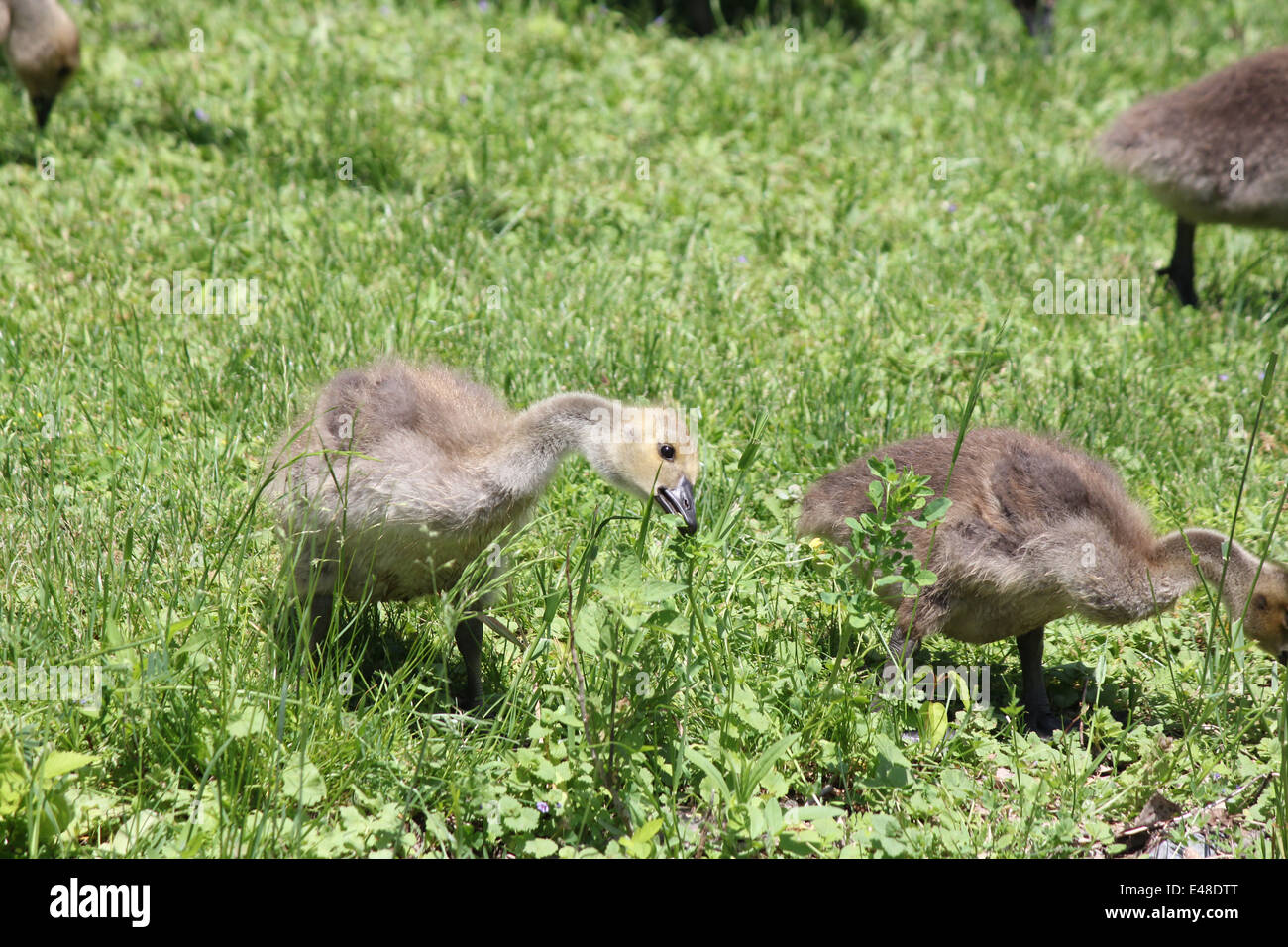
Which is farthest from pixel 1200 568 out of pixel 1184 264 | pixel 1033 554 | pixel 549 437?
pixel 1184 264

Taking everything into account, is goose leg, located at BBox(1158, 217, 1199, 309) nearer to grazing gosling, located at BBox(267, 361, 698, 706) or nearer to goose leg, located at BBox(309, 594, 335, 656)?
grazing gosling, located at BBox(267, 361, 698, 706)

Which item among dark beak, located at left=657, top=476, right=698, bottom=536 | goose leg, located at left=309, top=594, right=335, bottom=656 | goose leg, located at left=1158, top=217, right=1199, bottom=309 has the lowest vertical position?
goose leg, located at left=309, top=594, right=335, bottom=656

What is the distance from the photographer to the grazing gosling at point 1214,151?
6996 mm

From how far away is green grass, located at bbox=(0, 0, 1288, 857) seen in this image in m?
3.45

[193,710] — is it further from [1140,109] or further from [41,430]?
[1140,109]

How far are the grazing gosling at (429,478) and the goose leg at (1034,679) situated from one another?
4.69ft

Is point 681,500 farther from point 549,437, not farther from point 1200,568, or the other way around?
point 1200,568

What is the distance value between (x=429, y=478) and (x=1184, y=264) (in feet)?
17.6

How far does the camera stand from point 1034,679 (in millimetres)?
4527

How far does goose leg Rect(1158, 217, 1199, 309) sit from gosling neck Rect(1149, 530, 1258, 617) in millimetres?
3133

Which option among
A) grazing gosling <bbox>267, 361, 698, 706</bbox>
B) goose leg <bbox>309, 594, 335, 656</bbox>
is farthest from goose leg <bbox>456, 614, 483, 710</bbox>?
goose leg <bbox>309, 594, 335, 656</bbox>

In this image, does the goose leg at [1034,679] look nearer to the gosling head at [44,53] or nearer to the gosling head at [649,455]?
the gosling head at [649,455]

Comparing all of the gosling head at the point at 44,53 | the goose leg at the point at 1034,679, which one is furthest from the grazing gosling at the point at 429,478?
the gosling head at the point at 44,53

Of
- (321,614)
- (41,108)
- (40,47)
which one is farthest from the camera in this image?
(41,108)
